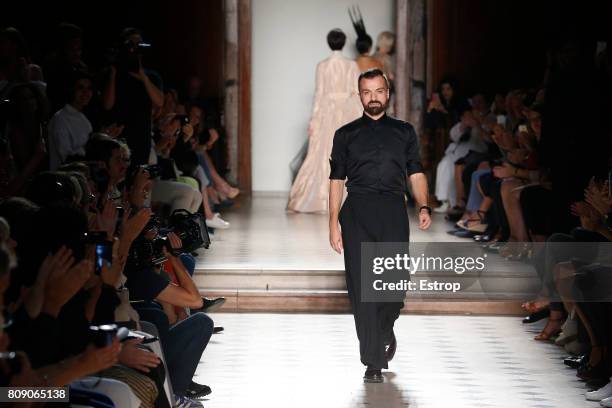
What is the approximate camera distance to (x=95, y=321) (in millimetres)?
3852

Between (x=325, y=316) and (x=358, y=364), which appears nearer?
(x=358, y=364)

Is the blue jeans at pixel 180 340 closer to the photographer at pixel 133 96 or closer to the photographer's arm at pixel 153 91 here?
the photographer at pixel 133 96

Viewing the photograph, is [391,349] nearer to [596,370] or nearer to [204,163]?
[596,370]

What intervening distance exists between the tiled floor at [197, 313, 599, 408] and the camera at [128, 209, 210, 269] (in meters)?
0.65

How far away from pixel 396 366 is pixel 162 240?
4.78ft

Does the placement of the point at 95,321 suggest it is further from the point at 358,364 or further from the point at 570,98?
the point at 570,98

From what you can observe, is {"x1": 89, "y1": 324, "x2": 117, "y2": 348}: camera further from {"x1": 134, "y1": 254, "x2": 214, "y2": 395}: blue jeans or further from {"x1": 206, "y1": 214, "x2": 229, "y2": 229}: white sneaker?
{"x1": 206, "y1": 214, "x2": 229, "y2": 229}: white sneaker

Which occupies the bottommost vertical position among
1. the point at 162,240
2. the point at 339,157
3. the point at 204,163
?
the point at 204,163

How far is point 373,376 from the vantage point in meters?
5.29

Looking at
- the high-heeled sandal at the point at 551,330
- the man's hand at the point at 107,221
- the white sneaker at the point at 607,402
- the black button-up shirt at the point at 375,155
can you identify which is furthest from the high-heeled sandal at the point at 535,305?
the man's hand at the point at 107,221

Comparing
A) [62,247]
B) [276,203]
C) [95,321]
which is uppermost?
[62,247]

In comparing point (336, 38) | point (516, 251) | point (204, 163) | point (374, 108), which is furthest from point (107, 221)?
point (336, 38)

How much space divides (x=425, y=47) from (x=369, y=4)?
4.65 ft

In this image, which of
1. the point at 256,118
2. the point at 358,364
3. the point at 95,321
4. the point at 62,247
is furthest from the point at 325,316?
the point at 256,118
